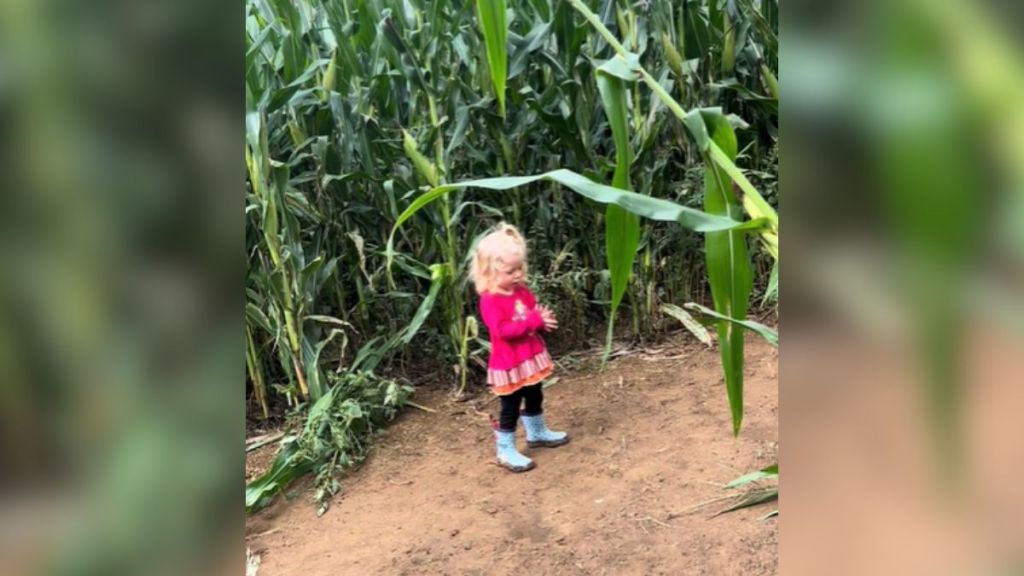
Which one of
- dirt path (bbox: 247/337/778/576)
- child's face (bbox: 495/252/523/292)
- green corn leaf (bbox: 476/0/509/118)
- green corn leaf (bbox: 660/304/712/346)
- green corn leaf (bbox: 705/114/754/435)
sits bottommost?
dirt path (bbox: 247/337/778/576)

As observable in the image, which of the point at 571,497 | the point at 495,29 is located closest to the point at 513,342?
the point at 571,497

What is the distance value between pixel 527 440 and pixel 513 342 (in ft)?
1.07

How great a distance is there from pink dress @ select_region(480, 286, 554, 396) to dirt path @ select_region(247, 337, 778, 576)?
246mm

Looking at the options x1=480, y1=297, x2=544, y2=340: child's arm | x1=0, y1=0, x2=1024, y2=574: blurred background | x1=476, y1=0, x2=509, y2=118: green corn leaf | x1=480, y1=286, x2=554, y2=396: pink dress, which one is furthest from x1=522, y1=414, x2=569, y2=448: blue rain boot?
x1=0, y1=0, x2=1024, y2=574: blurred background

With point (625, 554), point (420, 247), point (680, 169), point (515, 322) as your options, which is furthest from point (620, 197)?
point (680, 169)

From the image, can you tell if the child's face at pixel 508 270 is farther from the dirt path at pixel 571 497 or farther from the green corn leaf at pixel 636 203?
the green corn leaf at pixel 636 203

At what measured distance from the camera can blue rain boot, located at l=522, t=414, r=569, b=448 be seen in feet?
7.38

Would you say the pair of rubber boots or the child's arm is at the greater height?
the child's arm
